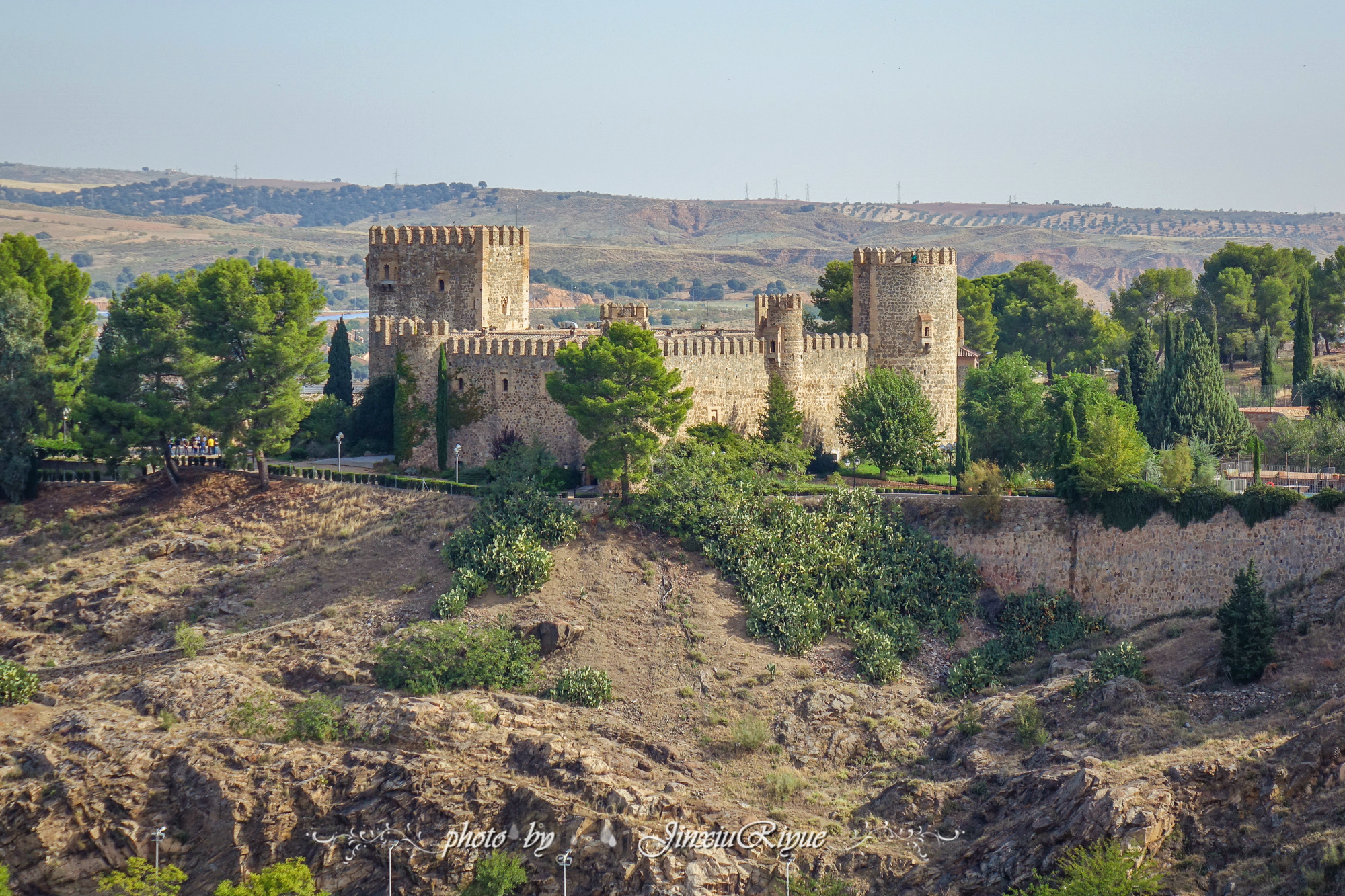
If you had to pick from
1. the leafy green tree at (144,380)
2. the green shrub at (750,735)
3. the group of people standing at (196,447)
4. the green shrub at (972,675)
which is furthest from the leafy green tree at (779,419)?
the group of people standing at (196,447)

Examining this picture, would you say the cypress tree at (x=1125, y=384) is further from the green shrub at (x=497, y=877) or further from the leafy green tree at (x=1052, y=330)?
the green shrub at (x=497, y=877)

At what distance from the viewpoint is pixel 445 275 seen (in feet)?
193

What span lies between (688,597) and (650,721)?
17.3ft

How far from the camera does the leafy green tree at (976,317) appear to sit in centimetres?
7375

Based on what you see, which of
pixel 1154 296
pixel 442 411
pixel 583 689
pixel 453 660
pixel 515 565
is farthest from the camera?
pixel 1154 296

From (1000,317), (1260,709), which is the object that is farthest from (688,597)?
(1000,317)

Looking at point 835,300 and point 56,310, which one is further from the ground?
point 835,300

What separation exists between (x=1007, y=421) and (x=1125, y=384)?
9237 mm

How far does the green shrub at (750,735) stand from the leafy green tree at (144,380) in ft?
72.6

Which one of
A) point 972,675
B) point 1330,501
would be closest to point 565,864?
point 972,675

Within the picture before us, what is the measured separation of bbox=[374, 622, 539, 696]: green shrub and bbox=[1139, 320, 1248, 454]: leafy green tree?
24395mm

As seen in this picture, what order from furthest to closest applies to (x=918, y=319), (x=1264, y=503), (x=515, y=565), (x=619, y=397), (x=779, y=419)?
(x=918, y=319)
(x=779, y=419)
(x=619, y=397)
(x=515, y=565)
(x=1264, y=503)

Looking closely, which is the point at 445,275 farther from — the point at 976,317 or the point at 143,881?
the point at 143,881

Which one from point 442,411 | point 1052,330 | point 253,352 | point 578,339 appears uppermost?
point 1052,330
